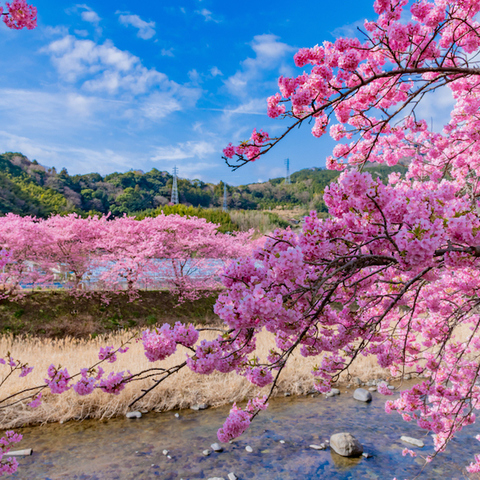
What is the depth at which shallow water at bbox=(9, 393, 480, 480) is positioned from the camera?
4.36 metres

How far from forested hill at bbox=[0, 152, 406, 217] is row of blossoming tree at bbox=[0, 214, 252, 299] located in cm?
1897

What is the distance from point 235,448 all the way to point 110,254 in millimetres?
9366

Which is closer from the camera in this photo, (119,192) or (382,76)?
(382,76)

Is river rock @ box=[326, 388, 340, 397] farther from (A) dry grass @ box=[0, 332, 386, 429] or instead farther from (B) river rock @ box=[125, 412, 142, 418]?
(B) river rock @ box=[125, 412, 142, 418]

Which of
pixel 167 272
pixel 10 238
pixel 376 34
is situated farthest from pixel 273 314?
pixel 167 272

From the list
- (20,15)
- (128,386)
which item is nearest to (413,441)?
(128,386)

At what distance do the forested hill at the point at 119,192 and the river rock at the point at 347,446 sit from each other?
2534cm

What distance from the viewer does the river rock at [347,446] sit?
474 centimetres

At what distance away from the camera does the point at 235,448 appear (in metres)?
4.98

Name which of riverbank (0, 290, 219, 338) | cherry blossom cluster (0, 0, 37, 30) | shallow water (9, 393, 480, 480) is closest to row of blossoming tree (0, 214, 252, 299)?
riverbank (0, 290, 219, 338)

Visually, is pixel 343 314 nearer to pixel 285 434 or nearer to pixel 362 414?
pixel 285 434

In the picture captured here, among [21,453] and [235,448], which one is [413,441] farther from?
[21,453]

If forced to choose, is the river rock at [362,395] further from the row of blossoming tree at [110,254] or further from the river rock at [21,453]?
the row of blossoming tree at [110,254]

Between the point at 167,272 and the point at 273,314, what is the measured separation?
12766mm
